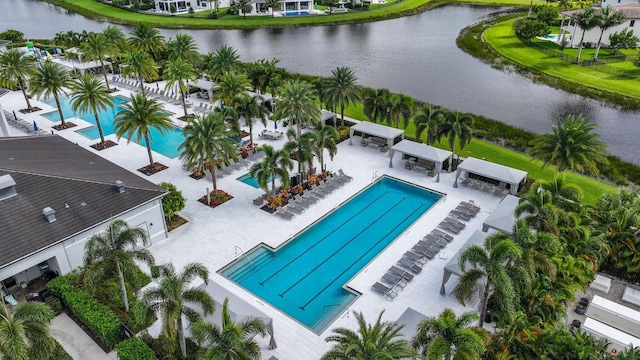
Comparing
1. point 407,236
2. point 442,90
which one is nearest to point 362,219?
point 407,236

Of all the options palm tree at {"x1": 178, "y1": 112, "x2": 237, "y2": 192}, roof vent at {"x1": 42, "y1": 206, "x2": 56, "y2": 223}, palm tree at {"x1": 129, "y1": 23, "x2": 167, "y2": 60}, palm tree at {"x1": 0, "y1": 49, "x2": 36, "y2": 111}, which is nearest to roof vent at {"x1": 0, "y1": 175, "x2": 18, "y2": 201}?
roof vent at {"x1": 42, "y1": 206, "x2": 56, "y2": 223}

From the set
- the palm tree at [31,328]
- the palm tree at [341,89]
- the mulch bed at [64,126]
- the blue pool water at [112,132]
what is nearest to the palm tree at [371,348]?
the palm tree at [31,328]

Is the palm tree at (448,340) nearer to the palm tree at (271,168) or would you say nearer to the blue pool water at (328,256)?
the blue pool water at (328,256)

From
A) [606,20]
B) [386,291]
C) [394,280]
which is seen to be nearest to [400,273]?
[394,280]

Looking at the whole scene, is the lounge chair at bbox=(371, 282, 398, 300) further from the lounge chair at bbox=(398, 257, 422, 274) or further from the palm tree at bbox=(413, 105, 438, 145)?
the palm tree at bbox=(413, 105, 438, 145)

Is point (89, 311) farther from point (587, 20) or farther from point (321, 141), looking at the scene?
point (587, 20)

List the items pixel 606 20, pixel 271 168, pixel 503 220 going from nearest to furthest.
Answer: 1. pixel 503 220
2. pixel 271 168
3. pixel 606 20

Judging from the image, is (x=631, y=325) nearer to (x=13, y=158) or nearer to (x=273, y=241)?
(x=273, y=241)
